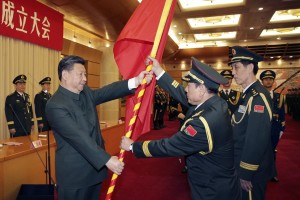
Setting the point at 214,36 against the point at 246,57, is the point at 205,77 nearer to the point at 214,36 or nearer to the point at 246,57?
the point at 246,57

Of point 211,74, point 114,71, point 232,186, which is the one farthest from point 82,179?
point 114,71

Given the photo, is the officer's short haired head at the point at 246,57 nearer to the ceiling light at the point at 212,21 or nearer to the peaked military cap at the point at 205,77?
the peaked military cap at the point at 205,77

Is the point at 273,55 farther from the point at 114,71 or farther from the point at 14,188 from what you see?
the point at 14,188

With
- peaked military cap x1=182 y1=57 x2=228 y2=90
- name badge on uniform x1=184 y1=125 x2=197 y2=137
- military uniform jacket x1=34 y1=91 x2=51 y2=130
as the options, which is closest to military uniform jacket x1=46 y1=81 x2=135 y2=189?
name badge on uniform x1=184 y1=125 x2=197 y2=137

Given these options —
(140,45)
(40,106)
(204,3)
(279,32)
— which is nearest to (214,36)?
(279,32)

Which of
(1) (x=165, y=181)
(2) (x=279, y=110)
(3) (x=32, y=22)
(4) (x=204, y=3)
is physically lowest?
(1) (x=165, y=181)

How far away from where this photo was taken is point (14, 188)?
2457 mm

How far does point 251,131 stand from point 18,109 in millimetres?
3991

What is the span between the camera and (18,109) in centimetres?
443

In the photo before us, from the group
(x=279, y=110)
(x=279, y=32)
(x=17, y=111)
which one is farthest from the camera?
(x=279, y=32)

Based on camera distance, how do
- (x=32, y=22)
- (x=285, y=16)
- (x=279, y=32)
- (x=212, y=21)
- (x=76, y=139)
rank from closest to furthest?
(x=76, y=139), (x=32, y=22), (x=285, y=16), (x=212, y=21), (x=279, y=32)

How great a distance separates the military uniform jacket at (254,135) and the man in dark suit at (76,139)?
2.38 ft

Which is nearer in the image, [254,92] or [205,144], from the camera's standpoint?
[205,144]

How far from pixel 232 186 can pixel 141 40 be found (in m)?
1.14
